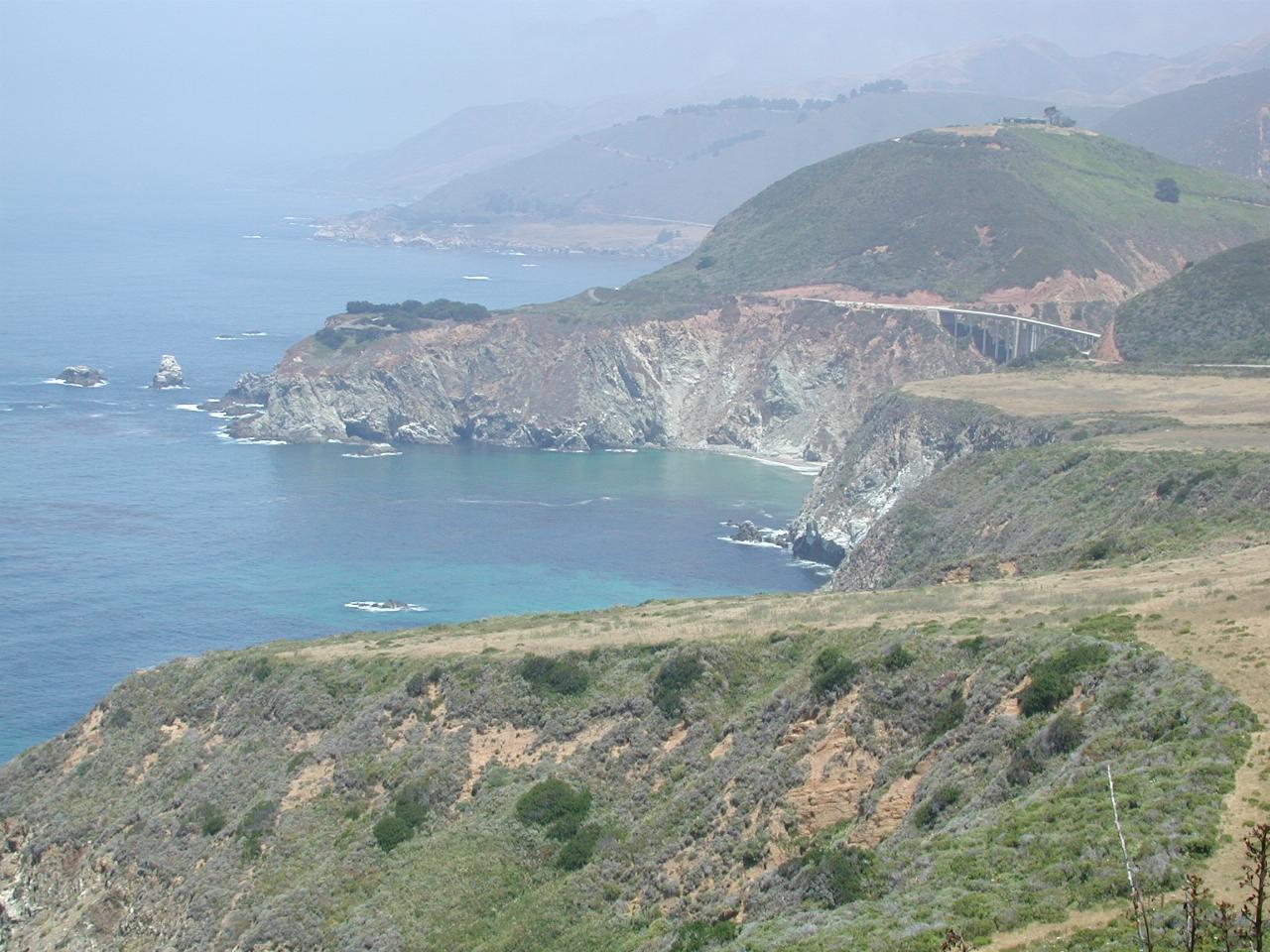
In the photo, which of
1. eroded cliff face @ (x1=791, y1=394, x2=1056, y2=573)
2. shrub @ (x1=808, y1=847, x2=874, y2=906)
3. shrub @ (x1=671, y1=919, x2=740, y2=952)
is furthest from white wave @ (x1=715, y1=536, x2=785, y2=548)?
shrub @ (x1=808, y1=847, x2=874, y2=906)

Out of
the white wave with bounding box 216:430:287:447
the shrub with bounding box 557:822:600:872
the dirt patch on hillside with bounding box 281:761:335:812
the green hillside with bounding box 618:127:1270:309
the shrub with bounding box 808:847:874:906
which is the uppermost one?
the green hillside with bounding box 618:127:1270:309

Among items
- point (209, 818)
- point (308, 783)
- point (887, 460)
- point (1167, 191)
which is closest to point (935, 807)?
point (308, 783)

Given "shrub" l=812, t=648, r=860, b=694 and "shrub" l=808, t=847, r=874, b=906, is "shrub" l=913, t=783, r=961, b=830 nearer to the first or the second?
"shrub" l=808, t=847, r=874, b=906

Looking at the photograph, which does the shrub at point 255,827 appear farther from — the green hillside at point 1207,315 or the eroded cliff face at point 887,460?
the green hillside at point 1207,315

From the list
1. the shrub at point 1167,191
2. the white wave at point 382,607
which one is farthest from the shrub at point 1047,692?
the shrub at point 1167,191

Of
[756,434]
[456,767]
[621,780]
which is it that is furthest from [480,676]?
[756,434]
